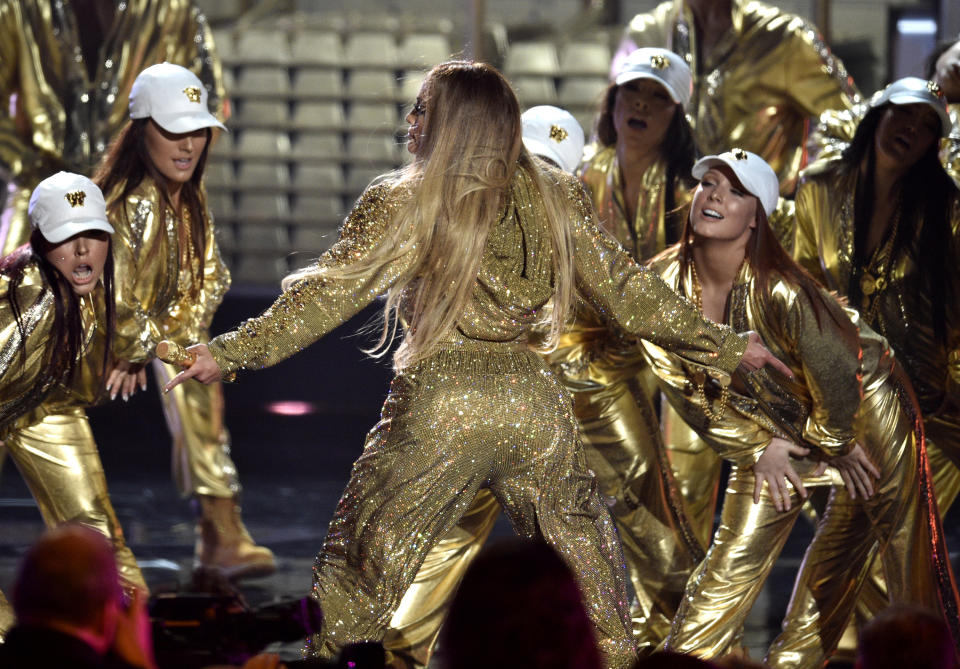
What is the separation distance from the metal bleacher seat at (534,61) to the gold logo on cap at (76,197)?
16.2ft

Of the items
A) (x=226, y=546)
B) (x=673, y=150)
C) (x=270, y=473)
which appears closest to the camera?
(x=673, y=150)

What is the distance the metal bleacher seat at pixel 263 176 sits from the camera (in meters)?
8.40

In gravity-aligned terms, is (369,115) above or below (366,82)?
below

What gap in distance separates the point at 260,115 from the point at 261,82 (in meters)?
0.18

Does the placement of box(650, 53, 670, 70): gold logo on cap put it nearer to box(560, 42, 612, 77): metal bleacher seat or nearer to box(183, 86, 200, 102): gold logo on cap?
box(183, 86, 200, 102): gold logo on cap

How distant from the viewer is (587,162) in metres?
4.52

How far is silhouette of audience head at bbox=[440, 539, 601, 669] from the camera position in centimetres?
177

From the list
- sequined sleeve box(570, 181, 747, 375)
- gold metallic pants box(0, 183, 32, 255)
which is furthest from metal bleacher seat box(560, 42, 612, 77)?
sequined sleeve box(570, 181, 747, 375)

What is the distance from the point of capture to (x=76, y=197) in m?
3.65

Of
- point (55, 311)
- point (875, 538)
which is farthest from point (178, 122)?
point (875, 538)

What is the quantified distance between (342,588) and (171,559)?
1.92 meters

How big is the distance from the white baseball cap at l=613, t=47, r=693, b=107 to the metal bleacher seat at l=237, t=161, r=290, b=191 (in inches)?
161

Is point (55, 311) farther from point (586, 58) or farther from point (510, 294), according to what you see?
point (586, 58)

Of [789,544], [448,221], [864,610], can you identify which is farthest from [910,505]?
[789,544]
